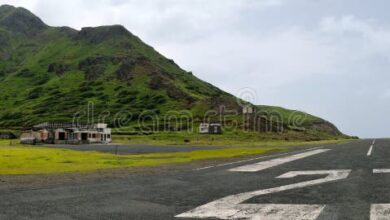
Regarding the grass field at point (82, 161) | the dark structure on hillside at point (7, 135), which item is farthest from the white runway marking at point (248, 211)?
the dark structure on hillside at point (7, 135)

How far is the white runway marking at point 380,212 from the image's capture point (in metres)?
10.1

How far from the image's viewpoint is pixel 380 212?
1067 cm

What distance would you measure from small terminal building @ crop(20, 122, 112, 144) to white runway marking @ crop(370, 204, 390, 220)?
145931mm

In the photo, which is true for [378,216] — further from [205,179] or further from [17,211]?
[205,179]

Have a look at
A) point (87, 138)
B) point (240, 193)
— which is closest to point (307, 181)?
point (240, 193)

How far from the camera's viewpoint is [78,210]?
12.0 m

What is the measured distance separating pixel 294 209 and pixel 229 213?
5.39ft

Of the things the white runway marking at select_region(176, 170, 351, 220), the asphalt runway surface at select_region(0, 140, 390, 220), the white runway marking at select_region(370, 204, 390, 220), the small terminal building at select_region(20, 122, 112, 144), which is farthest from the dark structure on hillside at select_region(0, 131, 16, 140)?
the white runway marking at select_region(370, 204, 390, 220)

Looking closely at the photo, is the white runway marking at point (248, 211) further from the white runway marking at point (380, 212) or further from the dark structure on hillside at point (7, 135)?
the dark structure on hillside at point (7, 135)

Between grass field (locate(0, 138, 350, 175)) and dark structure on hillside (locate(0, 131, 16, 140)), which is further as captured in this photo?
dark structure on hillside (locate(0, 131, 16, 140))

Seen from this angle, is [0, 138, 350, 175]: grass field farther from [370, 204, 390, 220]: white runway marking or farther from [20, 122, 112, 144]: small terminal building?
[20, 122, 112, 144]: small terminal building

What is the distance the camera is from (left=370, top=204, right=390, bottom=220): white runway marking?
10.1 meters

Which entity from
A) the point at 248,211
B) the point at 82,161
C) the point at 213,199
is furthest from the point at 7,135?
the point at 248,211

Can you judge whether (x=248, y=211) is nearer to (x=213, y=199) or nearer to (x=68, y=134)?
(x=213, y=199)
